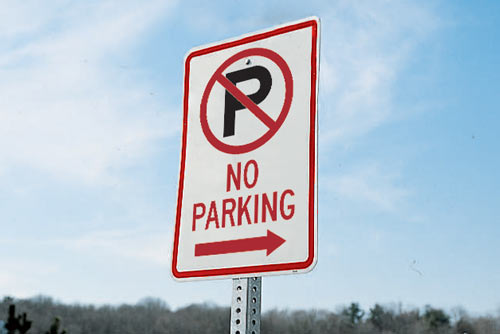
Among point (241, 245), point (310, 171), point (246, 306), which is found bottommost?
point (246, 306)

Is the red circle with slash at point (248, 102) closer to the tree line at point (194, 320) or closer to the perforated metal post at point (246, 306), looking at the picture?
the perforated metal post at point (246, 306)

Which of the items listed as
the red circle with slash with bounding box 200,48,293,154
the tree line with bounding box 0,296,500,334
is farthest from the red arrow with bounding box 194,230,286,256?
the tree line with bounding box 0,296,500,334

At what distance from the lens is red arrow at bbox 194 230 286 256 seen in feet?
7.04

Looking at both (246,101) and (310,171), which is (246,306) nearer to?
(310,171)

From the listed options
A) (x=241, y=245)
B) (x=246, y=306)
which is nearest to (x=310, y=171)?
(x=241, y=245)

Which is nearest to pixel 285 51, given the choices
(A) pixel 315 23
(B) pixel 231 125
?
(A) pixel 315 23

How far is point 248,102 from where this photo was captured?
2.35 meters

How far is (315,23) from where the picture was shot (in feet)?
7.80

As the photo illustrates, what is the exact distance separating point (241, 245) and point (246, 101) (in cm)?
53

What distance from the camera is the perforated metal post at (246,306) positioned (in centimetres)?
206

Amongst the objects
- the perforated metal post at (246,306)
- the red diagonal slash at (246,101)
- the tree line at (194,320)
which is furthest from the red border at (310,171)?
the tree line at (194,320)

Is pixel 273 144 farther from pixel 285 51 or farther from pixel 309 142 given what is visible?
pixel 285 51

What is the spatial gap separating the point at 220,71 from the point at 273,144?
0.45 meters

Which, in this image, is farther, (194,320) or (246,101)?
(194,320)
